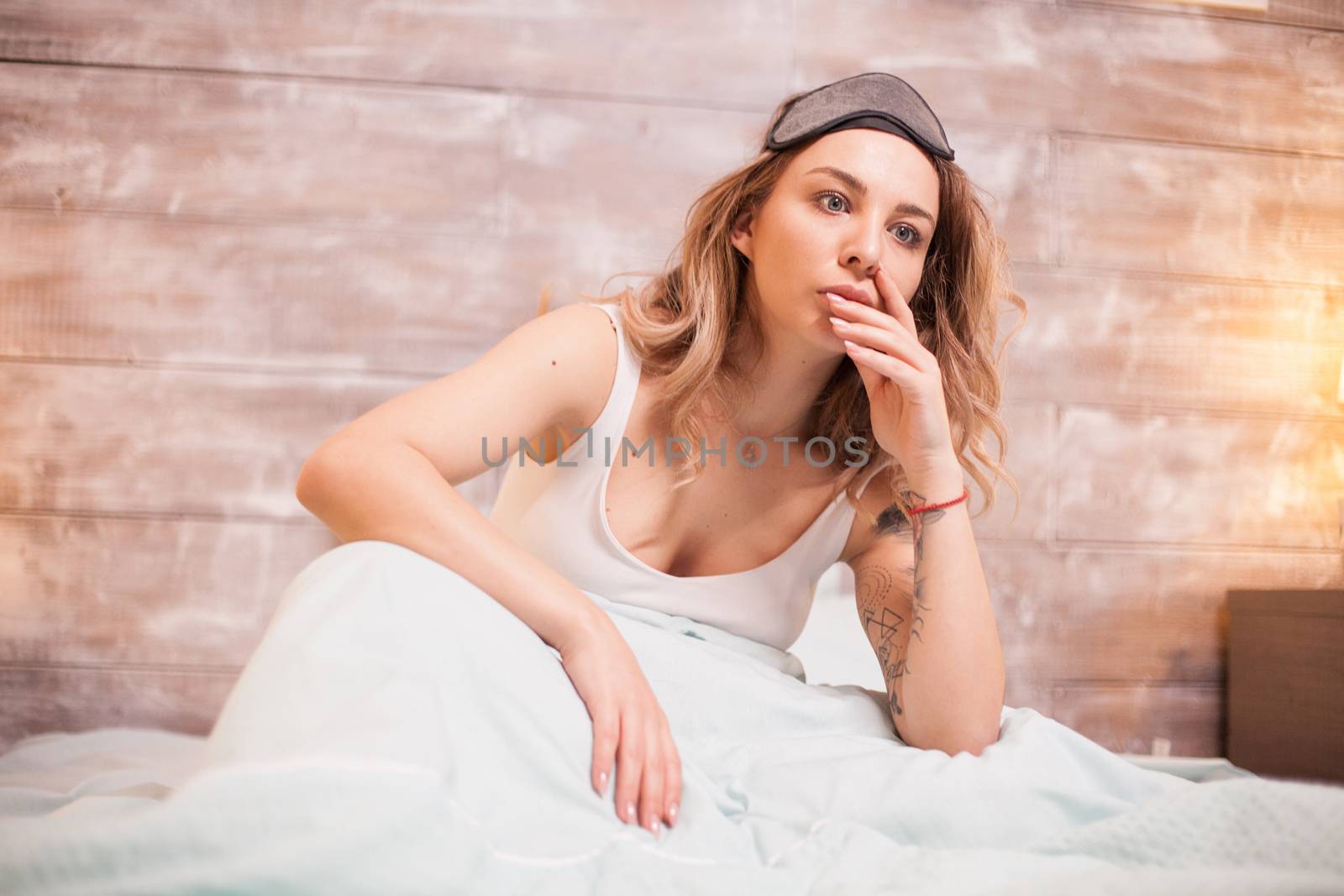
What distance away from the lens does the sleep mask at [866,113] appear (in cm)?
119

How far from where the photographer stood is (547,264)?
195 centimetres

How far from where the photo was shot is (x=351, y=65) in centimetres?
193

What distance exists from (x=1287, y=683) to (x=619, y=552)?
4.87ft

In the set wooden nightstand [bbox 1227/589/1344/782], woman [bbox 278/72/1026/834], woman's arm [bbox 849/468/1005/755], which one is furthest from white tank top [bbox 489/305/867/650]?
wooden nightstand [bbox 1227/589/1344/782]

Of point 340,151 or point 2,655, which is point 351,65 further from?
point 2,655

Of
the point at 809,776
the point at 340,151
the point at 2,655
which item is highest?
the point at 340,151

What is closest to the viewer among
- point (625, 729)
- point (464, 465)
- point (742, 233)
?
point (625, 729)

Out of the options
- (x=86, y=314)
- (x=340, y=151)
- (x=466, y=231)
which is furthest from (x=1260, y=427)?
(x=86, y=314)

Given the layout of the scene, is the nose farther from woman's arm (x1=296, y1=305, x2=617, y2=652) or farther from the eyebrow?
woman's arm (x1=296, y1=305, x2=617, y2=652)

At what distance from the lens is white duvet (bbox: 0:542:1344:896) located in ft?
1.67

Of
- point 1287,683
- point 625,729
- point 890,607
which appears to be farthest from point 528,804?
point 1287,683

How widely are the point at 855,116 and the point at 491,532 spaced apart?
0.69 metres

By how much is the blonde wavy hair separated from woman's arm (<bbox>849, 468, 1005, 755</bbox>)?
127 mm

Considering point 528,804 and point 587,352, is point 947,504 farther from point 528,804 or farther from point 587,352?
point 528,804
